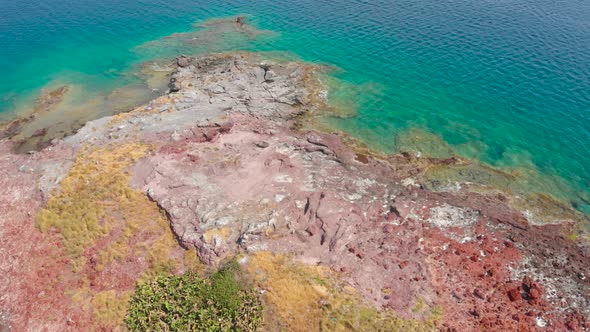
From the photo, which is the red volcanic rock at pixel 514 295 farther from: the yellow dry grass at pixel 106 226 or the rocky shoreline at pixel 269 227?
the yellow dry grass at pixel 106 226

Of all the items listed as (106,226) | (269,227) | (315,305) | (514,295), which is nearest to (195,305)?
(269,227)

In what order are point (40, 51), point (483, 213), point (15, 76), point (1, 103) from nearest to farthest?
point (483, 213)
point (1, 103)
point (15, 76)
point (40, 51)

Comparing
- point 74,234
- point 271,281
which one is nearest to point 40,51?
point 74,234

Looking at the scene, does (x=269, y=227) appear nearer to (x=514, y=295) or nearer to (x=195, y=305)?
(x=195, y=305)

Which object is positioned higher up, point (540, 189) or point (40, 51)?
point (540, 189)

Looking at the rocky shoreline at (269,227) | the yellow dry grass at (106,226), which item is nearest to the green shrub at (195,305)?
the yellow dry grass at (106,226)

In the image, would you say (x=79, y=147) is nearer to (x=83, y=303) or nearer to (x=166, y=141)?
(x=166, y=141)
